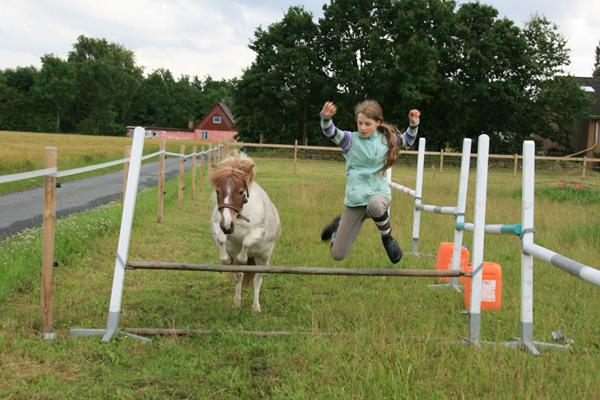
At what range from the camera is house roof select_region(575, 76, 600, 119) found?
48.2 meters

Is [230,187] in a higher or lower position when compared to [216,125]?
lower

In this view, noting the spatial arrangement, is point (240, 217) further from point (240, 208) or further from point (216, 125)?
point (216, 125)

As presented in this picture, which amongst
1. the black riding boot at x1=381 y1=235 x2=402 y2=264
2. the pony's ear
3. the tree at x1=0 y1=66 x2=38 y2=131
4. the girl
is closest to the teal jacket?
the girl

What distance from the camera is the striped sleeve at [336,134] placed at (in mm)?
4993

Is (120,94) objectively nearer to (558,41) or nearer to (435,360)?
(558,41)

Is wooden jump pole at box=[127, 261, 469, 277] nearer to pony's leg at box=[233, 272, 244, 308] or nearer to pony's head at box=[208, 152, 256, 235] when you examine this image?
pony's head at box=[208, 152, 256, 235]

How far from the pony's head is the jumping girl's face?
1.04 m

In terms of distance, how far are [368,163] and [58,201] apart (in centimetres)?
1081

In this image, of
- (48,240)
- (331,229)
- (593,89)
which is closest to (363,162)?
(331,229)

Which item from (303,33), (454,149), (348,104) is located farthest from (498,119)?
(303,33)

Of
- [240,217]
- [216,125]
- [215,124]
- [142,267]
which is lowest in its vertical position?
[142,267]

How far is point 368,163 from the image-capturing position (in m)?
5.11

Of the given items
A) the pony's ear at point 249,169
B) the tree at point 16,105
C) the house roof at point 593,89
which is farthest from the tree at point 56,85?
the pony's ear at point 249,169

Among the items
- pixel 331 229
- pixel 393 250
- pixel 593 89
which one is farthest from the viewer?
pixel 593 89
